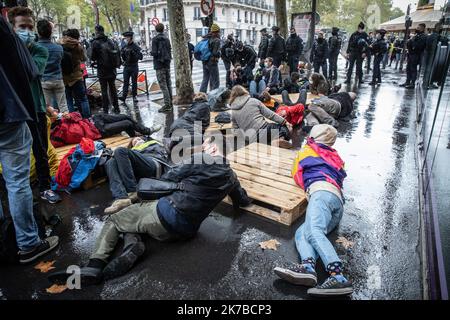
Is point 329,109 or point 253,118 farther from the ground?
point 253,118

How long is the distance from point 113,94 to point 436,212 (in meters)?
7.63

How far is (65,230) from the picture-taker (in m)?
3.64

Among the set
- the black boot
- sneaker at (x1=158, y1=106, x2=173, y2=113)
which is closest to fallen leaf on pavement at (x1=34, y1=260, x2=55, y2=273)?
the black boot

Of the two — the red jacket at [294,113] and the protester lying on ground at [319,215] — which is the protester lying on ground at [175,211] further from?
the red jacket at [294,113]

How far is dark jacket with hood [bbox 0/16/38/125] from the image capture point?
2.60m

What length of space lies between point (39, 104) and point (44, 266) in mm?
1954

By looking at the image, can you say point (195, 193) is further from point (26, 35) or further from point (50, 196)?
point (26, 35)

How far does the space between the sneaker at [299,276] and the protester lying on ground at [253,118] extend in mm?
3458

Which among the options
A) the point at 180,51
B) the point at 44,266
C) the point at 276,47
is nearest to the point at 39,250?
the point at 44,266

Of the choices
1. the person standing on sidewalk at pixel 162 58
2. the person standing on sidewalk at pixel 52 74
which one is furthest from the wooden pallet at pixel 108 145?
the person standing on sidewalk at pixel 162 58

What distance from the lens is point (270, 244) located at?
10.9ft

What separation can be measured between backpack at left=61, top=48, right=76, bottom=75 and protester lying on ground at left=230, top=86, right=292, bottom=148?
12.2 feet

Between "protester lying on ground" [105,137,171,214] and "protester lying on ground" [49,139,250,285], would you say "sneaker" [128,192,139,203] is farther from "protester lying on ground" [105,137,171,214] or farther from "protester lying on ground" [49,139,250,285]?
"protester lying on ground" [49,139,250,285]

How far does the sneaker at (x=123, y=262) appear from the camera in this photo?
2752 mm
